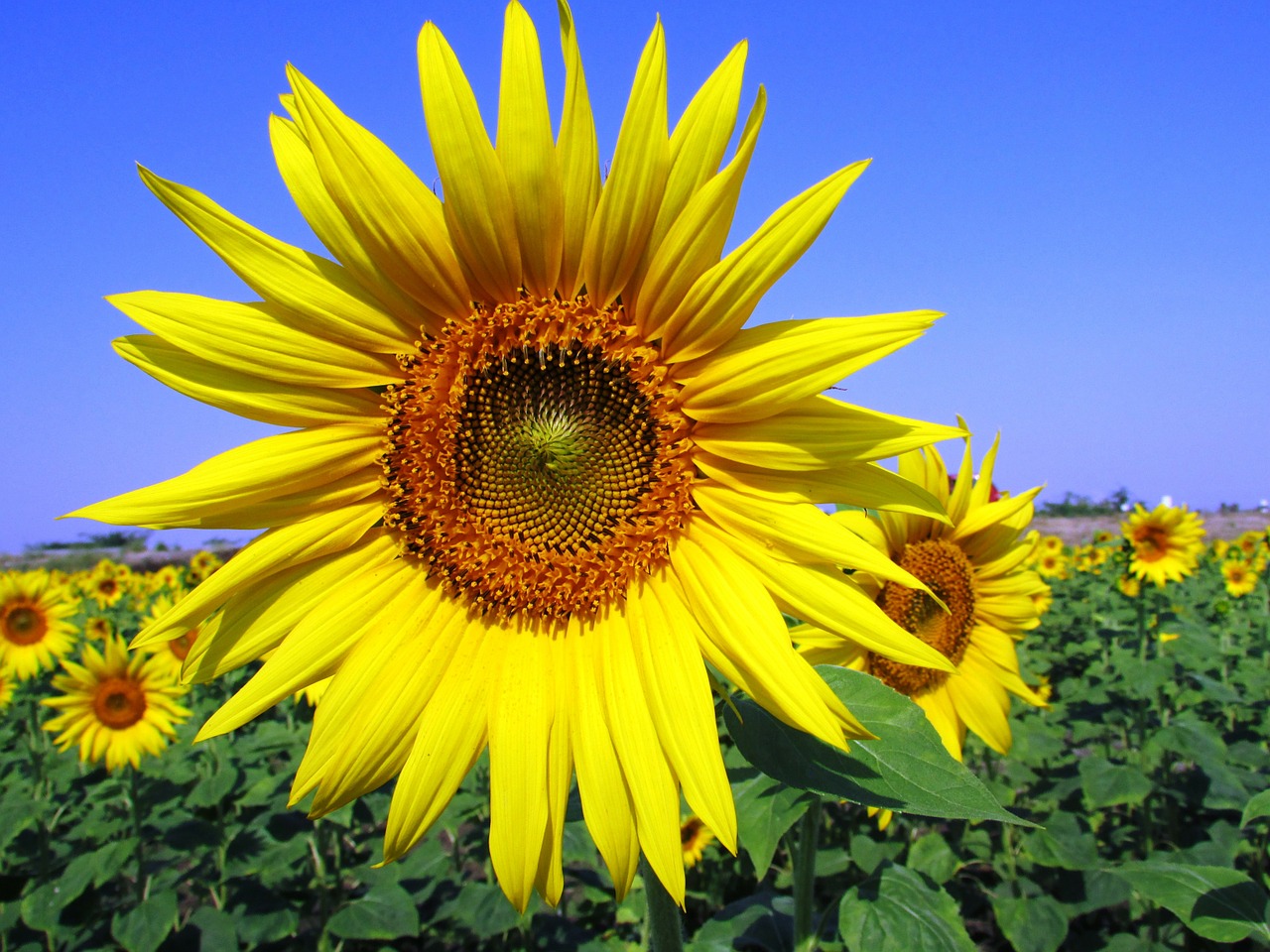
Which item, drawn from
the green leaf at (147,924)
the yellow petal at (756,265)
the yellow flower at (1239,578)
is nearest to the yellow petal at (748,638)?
the yellow petal at (756,265)

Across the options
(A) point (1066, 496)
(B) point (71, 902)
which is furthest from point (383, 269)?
(A) point (1066, 496)

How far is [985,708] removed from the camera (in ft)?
12.1

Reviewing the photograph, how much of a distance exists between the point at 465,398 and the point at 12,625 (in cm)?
998

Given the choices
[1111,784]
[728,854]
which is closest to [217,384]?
[1111,784]

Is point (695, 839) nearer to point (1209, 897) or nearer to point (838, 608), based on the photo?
point (1209, 897)

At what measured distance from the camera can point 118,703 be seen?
7020 mm

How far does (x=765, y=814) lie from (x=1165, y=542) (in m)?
7.45

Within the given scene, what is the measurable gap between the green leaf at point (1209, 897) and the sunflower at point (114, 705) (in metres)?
6.75

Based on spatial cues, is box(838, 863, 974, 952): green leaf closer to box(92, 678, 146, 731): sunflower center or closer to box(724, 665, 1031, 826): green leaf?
box(724, 665, 1031, 826): green leaf

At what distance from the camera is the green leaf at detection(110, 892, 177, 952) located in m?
4.82

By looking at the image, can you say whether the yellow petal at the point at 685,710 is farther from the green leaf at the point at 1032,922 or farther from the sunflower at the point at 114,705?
the sunflower at the point at 114,705

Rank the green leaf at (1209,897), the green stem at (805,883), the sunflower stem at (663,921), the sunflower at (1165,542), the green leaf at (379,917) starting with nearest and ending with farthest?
the sunflower stem at (663,921) < the green stem at (805,883) < the green leaf at (1209,897) < the green leaf at (379,917) < the sunflower at (1165,542)

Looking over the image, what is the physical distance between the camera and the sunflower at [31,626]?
930cm

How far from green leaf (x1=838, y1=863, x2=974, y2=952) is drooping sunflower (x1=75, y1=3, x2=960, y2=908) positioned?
3.37 feet
